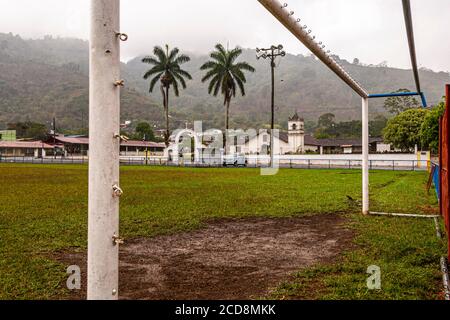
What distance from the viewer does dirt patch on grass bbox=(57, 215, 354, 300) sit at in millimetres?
4227

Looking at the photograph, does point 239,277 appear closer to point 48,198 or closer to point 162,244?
point 162,244

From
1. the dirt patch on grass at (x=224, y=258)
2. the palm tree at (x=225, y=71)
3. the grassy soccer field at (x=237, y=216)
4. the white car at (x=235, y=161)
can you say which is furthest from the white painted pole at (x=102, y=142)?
the palm tree at (x=225, y=71)

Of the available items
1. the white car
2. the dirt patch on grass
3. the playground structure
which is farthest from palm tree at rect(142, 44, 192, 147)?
the playground structure

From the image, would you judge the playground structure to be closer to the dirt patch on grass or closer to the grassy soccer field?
the dirt patch on grass

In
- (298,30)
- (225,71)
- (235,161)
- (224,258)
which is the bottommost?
(224,258)

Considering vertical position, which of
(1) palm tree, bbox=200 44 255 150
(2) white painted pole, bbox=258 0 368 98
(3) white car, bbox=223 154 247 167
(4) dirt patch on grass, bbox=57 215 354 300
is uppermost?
(1) palm tree, bbox=200 44 255 150

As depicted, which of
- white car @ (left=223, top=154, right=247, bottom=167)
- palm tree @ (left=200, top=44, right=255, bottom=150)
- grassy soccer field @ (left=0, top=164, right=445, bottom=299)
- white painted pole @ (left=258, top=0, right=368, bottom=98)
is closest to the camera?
white painted pole @ (left=258, top=0, right=368, bottom=98)

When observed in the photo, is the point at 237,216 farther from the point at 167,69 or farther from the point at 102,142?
the point at 167,69

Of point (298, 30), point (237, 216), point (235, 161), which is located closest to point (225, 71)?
point (235, 161)

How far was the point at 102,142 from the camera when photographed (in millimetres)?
2205

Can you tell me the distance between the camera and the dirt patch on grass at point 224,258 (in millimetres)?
4227

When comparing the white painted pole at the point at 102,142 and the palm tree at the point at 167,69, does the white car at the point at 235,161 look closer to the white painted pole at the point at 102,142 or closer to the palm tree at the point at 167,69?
the palm tree at the point at 167,69

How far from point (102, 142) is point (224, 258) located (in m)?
3.76

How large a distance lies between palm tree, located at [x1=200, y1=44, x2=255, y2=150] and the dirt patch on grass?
4379cm
